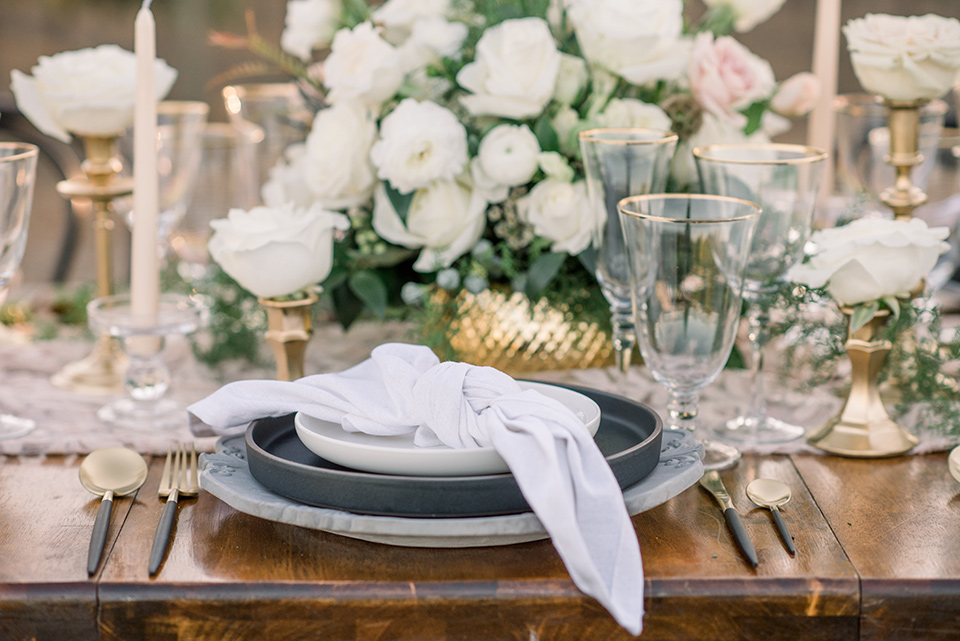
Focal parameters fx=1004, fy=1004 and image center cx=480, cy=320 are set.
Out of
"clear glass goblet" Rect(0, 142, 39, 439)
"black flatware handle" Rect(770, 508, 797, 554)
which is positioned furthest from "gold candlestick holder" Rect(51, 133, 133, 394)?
"black flatware handle" Rect(770, 508, 797, 554)

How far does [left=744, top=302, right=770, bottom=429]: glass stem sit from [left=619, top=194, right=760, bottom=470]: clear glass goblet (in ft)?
0.57

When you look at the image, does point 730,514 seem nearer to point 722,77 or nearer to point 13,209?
point 722,77

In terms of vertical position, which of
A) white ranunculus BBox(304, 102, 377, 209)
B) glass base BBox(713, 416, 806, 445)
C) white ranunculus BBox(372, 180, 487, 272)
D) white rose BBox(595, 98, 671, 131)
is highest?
white rose BBox(595, 98, 671, 131)

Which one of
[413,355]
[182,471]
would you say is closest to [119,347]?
[182,471]

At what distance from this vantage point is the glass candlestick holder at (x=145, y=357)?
3.35ft

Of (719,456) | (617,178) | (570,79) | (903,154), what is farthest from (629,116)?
(719,456)

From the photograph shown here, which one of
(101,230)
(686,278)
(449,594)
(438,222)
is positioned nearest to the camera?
(449,594)

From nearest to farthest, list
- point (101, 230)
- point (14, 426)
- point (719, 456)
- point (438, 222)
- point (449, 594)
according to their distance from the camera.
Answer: point (449, 594), point (719, 456), point (14, 426), point (438, 222), point (101, 230)

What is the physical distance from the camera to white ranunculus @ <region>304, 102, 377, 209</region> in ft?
3.70

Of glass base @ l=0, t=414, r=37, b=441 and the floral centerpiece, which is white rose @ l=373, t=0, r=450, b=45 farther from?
glass base @ l=0, t=414, r=37, b=441

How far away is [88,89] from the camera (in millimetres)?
1145

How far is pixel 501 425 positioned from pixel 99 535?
0.30m

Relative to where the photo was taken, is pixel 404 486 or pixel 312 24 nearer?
pixel 404 486

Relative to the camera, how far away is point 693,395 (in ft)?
2.89
